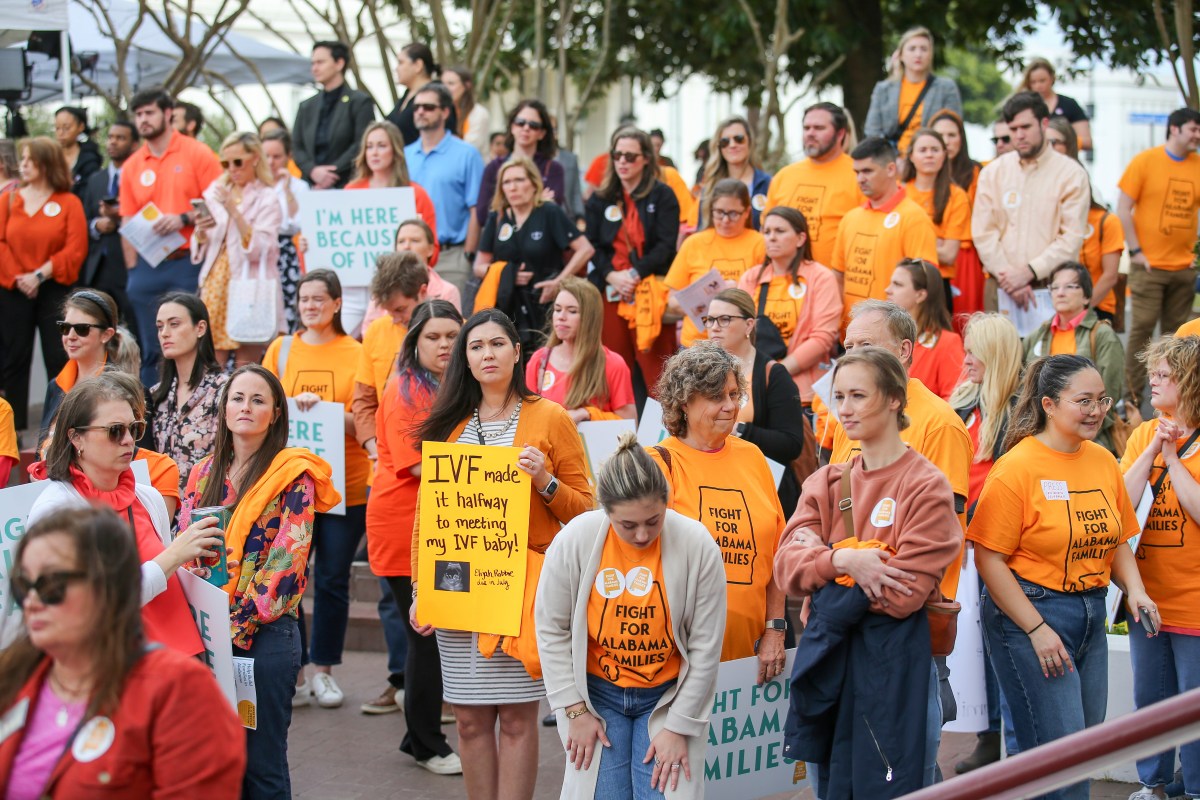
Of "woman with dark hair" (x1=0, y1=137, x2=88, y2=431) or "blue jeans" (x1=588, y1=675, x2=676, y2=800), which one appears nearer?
"blue jeans" (x1=588, y1=675, x2=676, y2=800)

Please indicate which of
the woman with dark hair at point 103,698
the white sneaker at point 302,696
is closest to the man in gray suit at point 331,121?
the white sneaker at point 302,696

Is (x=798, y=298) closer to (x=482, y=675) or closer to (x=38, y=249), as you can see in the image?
(x=482, y=675)

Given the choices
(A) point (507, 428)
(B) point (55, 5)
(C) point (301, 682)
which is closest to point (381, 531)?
(A) point (507, 428)

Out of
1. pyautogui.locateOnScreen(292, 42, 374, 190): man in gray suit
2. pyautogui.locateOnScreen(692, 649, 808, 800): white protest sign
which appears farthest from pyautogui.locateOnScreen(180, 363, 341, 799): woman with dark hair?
pyautogui.locateOnScreen(292, 42, 374, 190): man in gray suit

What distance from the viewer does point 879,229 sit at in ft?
28.1

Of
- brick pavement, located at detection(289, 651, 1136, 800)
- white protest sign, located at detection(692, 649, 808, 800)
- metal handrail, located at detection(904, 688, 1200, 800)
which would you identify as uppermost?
metal handrail, located at detection(904, 688, 1200, 800)

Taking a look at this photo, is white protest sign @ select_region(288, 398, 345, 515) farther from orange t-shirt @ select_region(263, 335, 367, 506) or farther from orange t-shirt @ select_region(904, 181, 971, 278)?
orange t-shirt @ select_region(904, 181, 971, 278)

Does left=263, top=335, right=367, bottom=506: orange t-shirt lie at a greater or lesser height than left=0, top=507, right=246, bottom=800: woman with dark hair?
greater

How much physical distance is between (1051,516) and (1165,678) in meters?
1.17

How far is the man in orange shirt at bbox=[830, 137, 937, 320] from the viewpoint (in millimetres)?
8477

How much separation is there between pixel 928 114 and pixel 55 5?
6987 mm

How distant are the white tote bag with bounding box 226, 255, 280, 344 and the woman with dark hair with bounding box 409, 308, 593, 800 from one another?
465 centimetres

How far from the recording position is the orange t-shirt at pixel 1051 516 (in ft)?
16.3

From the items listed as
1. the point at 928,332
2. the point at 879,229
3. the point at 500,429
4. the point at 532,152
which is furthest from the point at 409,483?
the point at 532,152
